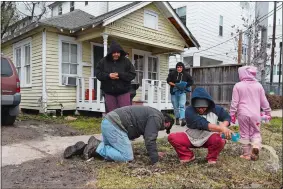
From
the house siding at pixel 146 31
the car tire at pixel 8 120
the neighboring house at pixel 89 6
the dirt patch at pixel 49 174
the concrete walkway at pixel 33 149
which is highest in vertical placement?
the neighboring house at pixel 89 6

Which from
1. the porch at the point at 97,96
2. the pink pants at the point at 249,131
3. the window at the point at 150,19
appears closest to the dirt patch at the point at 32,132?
the porch at the point at 97,96

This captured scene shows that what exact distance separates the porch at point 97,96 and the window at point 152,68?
74.5 inches

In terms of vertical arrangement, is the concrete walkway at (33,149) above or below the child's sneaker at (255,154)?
below

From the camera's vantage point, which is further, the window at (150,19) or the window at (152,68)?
the window at (152,68)

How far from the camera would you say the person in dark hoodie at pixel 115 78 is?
5.55 meters

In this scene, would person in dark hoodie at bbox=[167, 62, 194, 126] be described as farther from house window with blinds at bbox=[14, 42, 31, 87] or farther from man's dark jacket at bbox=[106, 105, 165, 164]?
house window with blinds at bbox=[14, 42, 31, 87]


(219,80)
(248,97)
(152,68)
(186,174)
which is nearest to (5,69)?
(186,174)

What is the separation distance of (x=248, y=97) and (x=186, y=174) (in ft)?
6.08

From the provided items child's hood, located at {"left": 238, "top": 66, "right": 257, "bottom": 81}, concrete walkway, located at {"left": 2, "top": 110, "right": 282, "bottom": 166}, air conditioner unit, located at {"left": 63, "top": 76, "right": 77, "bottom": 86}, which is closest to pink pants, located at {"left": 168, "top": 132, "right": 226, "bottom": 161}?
child's hood, located at {"left": 238, "top": 66, "right": 257, "bottom": 81}

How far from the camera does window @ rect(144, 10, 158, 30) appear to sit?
521 inches

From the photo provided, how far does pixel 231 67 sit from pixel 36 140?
10.8 m

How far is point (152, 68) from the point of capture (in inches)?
595

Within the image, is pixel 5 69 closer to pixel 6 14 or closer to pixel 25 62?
pixel 25 62

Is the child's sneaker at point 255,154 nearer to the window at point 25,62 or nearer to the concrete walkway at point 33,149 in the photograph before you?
the concrete walkway at point 33,149
